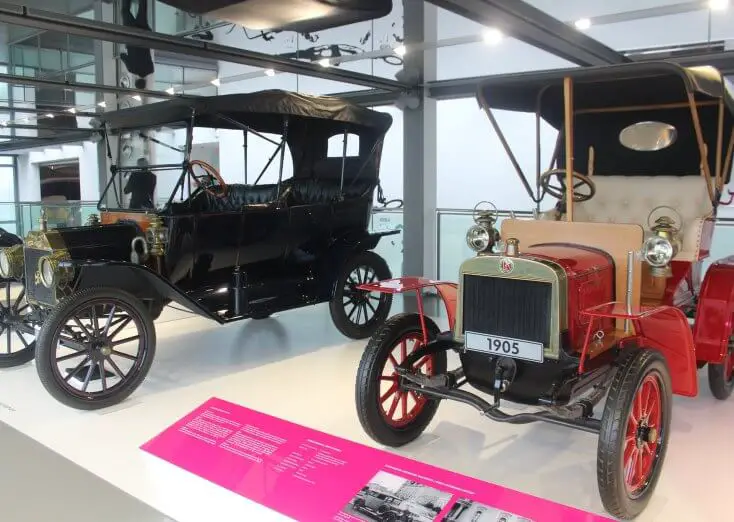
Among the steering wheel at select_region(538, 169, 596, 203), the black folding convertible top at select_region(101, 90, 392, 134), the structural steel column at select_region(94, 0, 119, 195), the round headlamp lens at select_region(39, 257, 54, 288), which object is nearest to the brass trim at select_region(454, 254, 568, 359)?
the steering wheel at select_region(538, 169, 596, 203)

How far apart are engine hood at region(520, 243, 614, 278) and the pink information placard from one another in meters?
1.18

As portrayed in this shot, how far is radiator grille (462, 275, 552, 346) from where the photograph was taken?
2.86 meters

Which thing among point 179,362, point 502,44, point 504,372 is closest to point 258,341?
point 179,362

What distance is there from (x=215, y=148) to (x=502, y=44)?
417cm

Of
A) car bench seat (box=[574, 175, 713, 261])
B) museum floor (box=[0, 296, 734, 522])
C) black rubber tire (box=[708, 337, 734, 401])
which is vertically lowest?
museum floor (box=[0, 296, 734, 522])

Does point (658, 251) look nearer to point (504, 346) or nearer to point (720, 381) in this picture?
point (504, 346)

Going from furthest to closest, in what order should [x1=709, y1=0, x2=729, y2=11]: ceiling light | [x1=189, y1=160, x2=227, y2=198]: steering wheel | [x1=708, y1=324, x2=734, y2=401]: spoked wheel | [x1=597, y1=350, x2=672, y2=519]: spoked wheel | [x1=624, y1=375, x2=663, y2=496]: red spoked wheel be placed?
[x1=189, y1=160, x2=227, y2=198]: steering wheel, [x1=708, y1=324, x2=734, y2=401]: spoked wheel, [x1=709, y1=0, x2=729, y2=11]: ceiling light, [x1=624, y1=375, x2=663, y2=496]: red spoked wheel, [x1=597, y1=350, x2=672, y2=519]: spoked wheel

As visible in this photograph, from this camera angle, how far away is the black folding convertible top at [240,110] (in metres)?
4.66

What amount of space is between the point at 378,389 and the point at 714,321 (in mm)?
1993

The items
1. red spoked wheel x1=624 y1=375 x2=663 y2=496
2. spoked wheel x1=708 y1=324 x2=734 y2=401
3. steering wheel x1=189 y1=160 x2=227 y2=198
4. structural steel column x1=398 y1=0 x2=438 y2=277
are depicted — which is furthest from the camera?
structural steel column x1=398 y1=0 x2=438 y2=277

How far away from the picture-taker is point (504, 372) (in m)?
2.93

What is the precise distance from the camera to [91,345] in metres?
3.88

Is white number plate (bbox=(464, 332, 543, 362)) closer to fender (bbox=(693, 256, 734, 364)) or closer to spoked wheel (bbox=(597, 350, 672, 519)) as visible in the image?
spoked wheel (bbox=(597, 350, 672, 519))

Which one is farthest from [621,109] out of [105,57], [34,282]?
[105,57]
